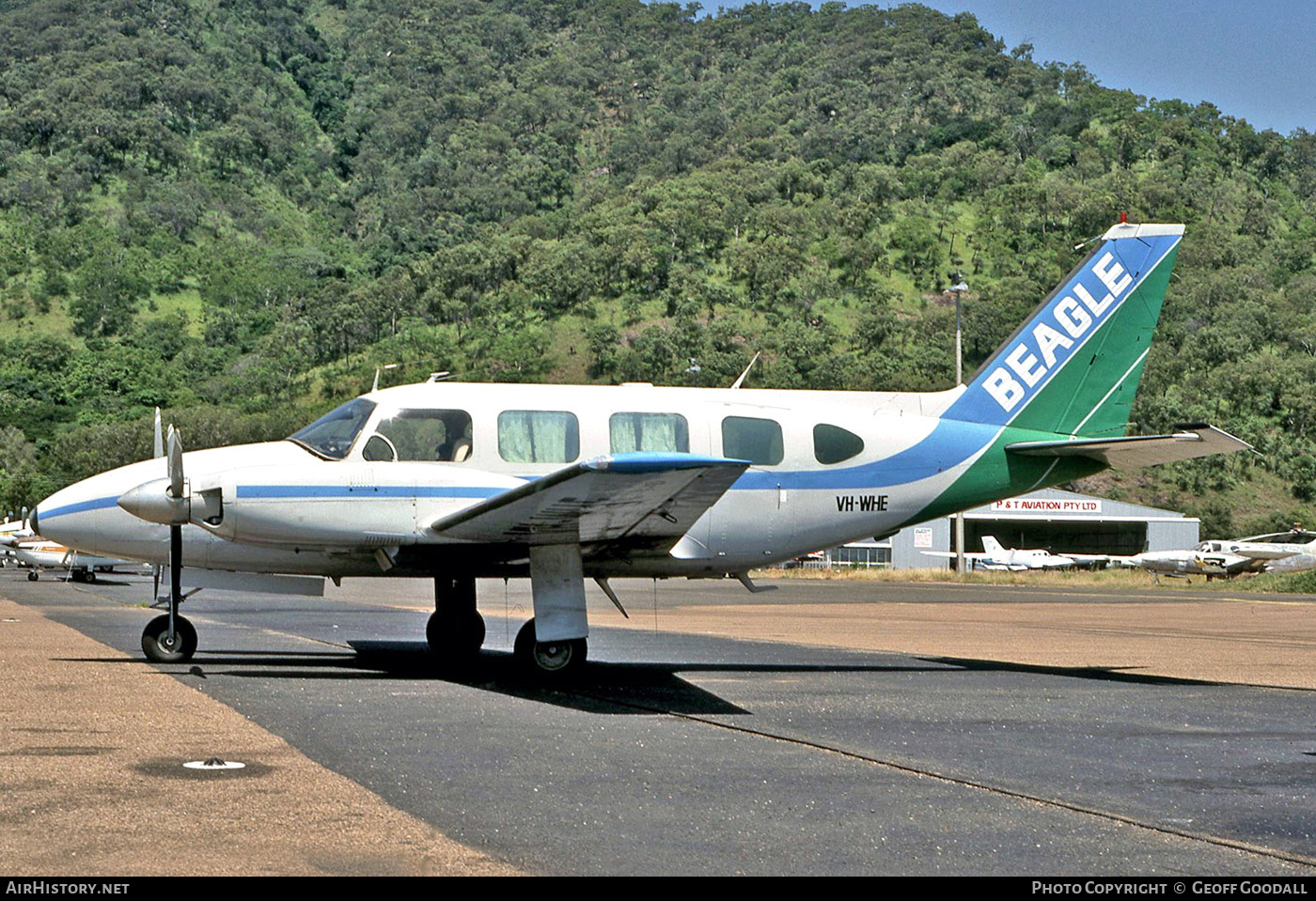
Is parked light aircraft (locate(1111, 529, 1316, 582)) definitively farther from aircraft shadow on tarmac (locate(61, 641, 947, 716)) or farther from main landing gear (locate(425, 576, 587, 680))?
main landing gear (locate(425, 576, 587, 680))

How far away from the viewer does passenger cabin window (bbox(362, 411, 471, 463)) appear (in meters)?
15.4

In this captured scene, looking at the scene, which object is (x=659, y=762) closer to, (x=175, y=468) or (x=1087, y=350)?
(x=175, y=468)

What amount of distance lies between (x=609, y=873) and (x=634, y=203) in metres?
179

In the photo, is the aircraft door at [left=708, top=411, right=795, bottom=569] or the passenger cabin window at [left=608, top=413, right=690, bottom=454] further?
the aircraft door at [left=708, top=411, right=795, bottom=569]

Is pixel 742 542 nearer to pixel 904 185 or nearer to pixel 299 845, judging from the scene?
pixel 299 845

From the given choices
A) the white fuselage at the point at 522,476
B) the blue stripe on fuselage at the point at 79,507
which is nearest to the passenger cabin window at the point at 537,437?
the white fuselage at the point at 522,476

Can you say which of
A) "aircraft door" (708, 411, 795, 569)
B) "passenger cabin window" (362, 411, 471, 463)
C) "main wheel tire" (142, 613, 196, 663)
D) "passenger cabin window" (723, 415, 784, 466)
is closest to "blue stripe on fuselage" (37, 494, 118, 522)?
"main wheel tire" (142, 613, 196, 663)

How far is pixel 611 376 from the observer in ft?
423

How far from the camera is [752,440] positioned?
661 inches

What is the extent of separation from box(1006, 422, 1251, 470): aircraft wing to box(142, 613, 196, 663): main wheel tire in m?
10.1

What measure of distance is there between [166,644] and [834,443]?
7.96 meters

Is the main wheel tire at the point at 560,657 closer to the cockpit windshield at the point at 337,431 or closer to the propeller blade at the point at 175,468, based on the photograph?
the cockpit windshield at the point at 337,431

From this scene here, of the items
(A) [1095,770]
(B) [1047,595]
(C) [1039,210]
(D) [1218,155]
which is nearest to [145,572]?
(B) [1047,595]

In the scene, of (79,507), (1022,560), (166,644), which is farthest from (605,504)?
(1022,560)
